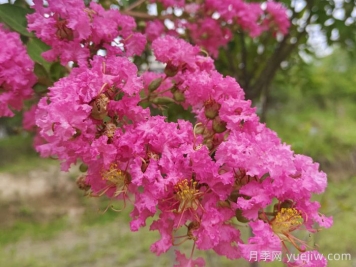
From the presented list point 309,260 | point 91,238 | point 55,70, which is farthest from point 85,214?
point 309,260

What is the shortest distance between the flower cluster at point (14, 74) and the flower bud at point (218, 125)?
0.30m

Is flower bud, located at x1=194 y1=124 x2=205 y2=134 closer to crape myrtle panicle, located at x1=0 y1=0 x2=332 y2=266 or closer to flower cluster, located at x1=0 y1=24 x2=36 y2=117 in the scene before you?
crape myrtle panicle, located at x1=0 y1=0 x2=332 y2=266

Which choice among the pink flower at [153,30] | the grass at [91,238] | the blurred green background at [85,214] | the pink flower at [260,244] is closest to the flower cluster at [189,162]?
the pink flower at [260,244]

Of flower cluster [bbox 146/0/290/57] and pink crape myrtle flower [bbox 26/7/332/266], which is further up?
flower cluster [bbox 146/0/290/57]

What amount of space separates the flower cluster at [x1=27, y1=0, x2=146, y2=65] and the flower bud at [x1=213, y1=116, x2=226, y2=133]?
0.18 m

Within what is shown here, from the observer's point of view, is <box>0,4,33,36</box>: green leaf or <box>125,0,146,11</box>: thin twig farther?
<box>125,0,146,11</box>: thin twig

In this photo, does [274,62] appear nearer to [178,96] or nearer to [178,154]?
[178,96]

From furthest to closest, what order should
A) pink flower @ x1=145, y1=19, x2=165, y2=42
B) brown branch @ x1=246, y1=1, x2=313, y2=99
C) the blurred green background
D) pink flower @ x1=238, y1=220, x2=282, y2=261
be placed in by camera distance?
the blurred green background
brown branch @ x1=246, y1=1, x2=313, y2=99
pink flower @ x1=145, y1=19, x2=165, y2=42
pink flower @ x1=238, y1=220, x2=282, y2=261

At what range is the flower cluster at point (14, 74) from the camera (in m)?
0.66

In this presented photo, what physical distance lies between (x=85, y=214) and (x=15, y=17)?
10.0ft

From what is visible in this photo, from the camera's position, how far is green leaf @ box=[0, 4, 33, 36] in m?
0.74

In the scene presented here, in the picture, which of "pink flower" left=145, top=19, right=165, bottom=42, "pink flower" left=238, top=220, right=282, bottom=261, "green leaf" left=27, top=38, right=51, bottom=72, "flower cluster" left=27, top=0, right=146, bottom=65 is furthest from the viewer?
"pink flower" left=145, top=19, right=165, bottom=42

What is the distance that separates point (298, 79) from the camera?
159cm

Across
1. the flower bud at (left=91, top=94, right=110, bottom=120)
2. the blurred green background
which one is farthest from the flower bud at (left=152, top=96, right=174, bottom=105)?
the blurred green background
